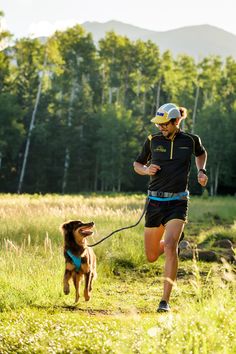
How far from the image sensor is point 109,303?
8.20 m

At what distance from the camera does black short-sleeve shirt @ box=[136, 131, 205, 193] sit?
7.71 m

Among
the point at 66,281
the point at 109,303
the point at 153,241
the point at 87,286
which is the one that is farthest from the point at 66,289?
the point at 153,241

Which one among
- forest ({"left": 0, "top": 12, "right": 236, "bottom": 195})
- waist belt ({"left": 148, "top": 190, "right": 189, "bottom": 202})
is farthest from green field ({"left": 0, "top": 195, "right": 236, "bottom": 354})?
forest ({"left": 0, "top": 12, "right": 236, "bottom": 195})

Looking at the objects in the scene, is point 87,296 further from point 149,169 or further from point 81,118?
point 81,118

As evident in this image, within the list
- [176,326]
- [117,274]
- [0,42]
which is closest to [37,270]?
[117,274]

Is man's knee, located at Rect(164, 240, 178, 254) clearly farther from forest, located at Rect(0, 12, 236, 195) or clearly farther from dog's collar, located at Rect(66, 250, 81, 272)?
forest, located at Rect(0, 12, 236, 195)

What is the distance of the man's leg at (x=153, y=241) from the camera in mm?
8094

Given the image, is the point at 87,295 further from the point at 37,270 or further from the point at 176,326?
the point at 176,326

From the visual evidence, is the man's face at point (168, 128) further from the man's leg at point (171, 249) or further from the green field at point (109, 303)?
the green field at point (109, 303)

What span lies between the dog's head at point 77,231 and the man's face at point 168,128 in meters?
1.39

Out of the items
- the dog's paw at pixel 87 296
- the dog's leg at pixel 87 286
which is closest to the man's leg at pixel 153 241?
the dog's leg at pixel 87 286

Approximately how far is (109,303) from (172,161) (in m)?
1.99

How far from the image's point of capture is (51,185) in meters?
55.3

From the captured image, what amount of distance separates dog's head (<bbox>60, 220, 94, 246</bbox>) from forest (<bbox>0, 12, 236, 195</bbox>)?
39211mm
